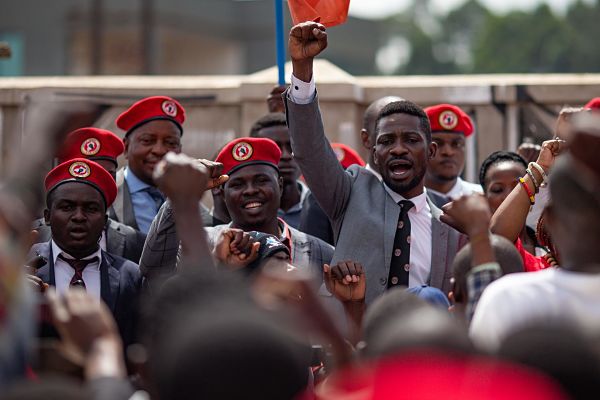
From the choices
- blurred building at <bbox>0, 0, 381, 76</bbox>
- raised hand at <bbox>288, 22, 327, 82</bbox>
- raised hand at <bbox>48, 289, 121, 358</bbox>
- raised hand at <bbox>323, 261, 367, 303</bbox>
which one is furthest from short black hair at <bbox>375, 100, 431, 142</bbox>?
blurred building at <bbox>0, 0, 381, 76</bbox>

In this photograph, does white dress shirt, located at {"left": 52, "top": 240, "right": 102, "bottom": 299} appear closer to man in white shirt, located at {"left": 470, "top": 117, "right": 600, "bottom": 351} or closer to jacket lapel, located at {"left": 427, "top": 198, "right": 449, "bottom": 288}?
jacket lapel, located at {"left": 427, "top": 198, "right": 449, "bottom": 288}

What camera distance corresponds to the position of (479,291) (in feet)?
14.0

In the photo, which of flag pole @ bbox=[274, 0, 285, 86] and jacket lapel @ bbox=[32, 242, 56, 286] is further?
flag pole @ bbox=[274, 0, 285, 86]

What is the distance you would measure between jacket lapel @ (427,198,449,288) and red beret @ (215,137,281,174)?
0.95m

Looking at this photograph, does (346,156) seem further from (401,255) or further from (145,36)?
(145,36)

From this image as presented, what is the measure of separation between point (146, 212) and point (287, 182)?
0.95 m

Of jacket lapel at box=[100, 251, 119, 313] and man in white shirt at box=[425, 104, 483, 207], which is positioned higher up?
man in white shirt at box=[425, 104, 483, 207]

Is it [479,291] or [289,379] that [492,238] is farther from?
[289,379]

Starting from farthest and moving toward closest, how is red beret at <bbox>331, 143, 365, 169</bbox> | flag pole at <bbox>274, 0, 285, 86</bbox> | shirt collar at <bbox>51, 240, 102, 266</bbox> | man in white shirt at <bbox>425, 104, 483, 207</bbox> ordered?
1. red beret at <bbox>331, 143, 365, 169</bbox>
2. man in white shirt at <bbox>425, 104, 483, 207</bbox>
3. flag pole at <bbox>274, 0, 285, 86</bbox>
4. shirt collar at <bbox>51, 240, 102, 266</bbox>

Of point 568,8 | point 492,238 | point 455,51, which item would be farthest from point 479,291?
point 455,51

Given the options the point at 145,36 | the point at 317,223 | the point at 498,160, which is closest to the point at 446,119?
the point at 498,160

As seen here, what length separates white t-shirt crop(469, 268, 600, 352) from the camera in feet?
12.5

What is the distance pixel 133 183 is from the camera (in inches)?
295

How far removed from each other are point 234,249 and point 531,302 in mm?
1741
